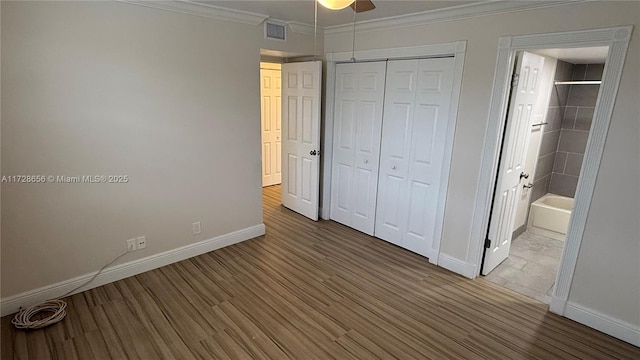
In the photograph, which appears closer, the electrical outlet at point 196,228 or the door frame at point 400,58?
the door frame at point 400,58

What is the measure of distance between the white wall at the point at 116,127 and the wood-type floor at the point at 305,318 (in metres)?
0.43

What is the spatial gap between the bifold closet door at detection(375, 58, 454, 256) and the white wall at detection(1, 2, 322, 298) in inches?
54.5

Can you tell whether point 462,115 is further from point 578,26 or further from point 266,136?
point 266,136

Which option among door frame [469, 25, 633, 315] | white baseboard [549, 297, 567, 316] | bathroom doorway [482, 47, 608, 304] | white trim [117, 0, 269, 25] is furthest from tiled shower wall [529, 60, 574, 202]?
white trim [117, 0, 269, 25]

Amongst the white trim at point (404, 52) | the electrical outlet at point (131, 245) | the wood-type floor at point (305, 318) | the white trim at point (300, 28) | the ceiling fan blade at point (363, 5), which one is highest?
the white trim at point (300, 28)

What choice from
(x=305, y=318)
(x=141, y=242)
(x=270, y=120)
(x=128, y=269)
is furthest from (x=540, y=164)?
(x=128, y=269)

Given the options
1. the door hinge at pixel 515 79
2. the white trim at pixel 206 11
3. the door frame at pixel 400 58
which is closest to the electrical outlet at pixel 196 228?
the door frame at pixel 400 58

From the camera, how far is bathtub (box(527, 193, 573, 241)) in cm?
399

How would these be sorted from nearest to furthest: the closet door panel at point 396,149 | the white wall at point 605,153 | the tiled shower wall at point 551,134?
the white wall at point 605,153 < the closet door panel at point 396,149 < the tiled shower wall at point 551,134

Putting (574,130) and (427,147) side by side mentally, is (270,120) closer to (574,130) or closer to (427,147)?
(427,147)

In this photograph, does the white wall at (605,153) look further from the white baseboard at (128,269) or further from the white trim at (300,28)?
the white baseboard at (128,269)

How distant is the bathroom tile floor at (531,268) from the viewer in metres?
2.96

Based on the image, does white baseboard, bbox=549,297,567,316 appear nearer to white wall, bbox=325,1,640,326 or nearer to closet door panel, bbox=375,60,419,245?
white wall, bbox=325,1,640,326

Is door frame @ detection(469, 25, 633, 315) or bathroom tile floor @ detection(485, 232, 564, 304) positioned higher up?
door frame @ detection(469, 25, 633, 315)
